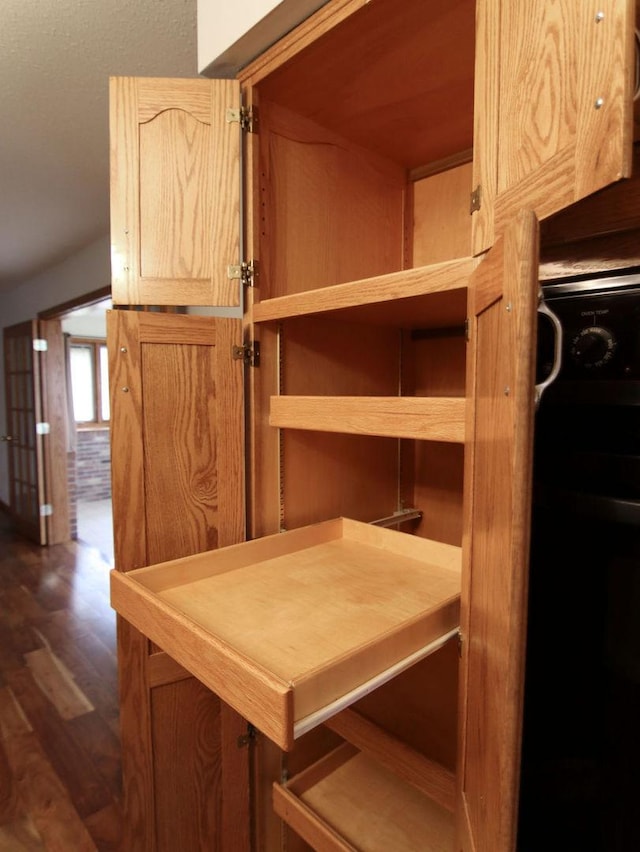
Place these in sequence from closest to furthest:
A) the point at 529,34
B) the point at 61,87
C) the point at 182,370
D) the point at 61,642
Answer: the point at 529,34 < the point at 182,370 < the point at 61,87 < the point at 61,642

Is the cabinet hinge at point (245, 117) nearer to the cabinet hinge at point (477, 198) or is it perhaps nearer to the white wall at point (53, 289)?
the cabinet hinge at point (477, 198)

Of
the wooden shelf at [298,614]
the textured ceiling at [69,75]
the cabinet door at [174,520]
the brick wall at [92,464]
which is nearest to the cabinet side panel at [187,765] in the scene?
the cabinet door at [174,520]

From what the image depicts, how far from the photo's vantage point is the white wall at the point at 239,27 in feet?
3.55

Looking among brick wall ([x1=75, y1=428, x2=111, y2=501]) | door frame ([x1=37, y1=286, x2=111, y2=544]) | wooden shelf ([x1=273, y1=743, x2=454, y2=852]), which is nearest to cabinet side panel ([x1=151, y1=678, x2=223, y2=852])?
wooden shelf ([x1=273, y1=743, x2=454, y2=852])

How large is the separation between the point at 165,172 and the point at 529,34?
0.87m

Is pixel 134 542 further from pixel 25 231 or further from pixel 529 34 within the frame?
pixel 25 231

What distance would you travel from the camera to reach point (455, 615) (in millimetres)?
953

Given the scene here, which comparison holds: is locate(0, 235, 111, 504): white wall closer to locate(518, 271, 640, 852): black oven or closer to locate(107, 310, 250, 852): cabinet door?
locate(107, 310, 250, 852): cabinet door

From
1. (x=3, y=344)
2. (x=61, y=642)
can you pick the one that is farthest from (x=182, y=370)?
(x=3, y=344)

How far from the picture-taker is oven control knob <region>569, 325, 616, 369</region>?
30.4 inches

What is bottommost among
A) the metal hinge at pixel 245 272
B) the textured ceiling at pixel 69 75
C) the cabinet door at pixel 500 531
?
the cabinet door at pixel 500 531

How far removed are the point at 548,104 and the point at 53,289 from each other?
4441 millimetres

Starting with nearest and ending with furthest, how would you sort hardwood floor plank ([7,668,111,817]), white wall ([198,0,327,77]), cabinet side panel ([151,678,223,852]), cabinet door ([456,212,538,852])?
cabinet door ([456,212,538,852]) → white wall ([198,0,327,77]) → cabinet side panel ([151,678,223,852]) → hardwood floor plank ([7,668,111,817])

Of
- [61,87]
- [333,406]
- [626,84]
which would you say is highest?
[61,87]
